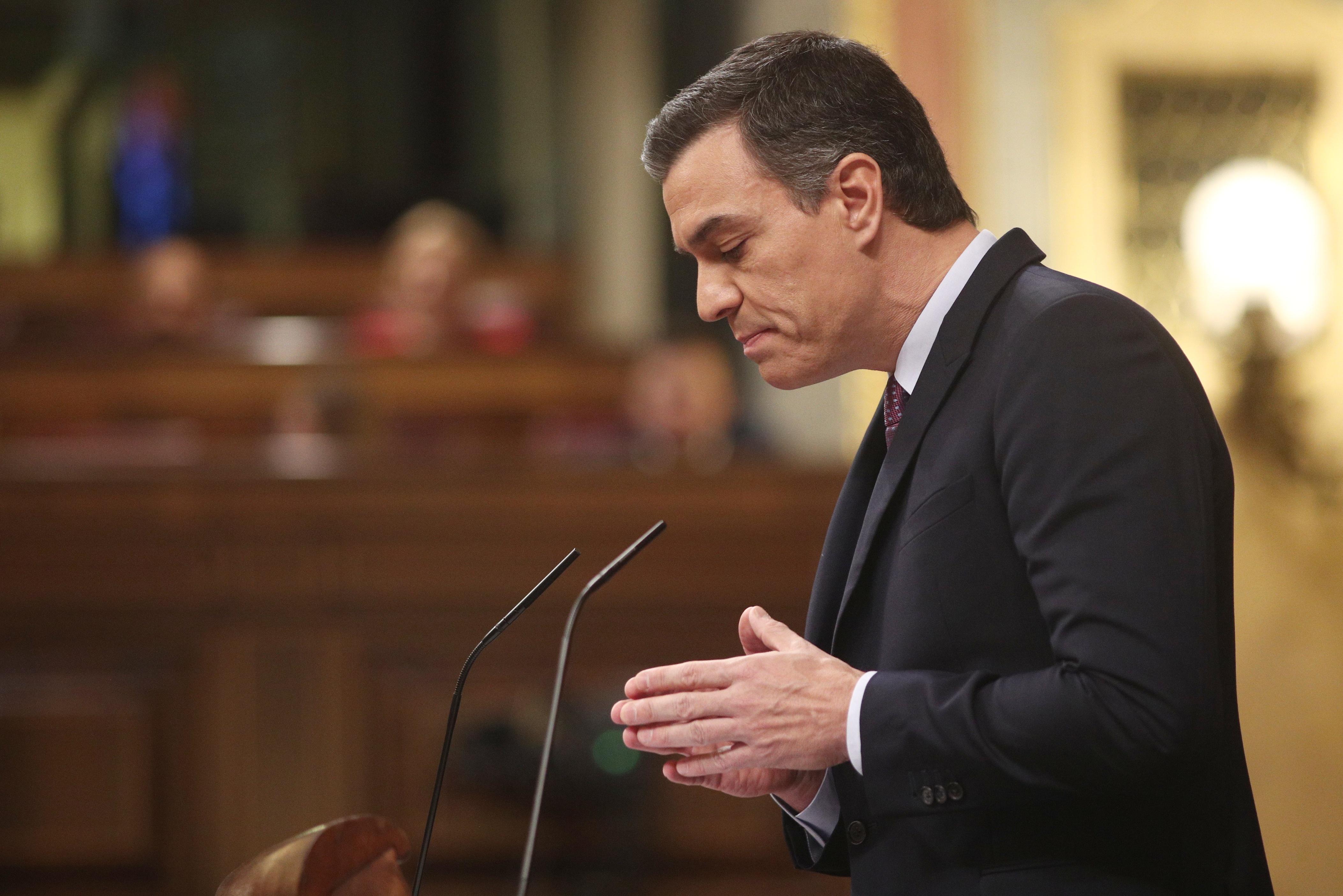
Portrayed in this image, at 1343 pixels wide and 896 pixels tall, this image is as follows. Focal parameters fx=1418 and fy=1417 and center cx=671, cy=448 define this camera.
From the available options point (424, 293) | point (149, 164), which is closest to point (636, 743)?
point (424, 293)

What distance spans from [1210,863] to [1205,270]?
3.48 meters

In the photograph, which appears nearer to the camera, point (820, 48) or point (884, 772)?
point (884, 772)

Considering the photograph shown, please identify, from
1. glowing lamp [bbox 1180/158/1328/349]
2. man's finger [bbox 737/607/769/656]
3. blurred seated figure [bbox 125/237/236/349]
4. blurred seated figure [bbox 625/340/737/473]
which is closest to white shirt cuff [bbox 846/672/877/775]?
man's finger [bbox 737/607/769/656]

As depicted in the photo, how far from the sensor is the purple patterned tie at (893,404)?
1347 millimetres

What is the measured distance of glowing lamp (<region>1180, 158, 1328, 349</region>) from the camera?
4266 mm

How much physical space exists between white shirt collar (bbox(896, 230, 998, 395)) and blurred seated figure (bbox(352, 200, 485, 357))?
4399 mm

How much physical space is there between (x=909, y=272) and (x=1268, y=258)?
133 inches

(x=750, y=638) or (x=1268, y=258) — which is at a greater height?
(x=1268, y=258)

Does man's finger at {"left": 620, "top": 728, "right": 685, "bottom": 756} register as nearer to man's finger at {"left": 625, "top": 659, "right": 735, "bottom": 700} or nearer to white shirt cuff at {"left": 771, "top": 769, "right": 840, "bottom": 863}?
man's finger at {"left": 625, "top": 659, "right": 735, "bottom": 700}

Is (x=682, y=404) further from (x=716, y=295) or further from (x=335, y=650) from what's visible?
(x=716, y=295)

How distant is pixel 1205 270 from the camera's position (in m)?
4.32

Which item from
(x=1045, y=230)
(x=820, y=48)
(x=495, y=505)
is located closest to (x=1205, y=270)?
(x=1045, y=230)

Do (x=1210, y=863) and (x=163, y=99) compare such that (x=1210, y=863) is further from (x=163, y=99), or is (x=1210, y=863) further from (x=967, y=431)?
(x=163, y=99)

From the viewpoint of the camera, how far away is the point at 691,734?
1.16 m
